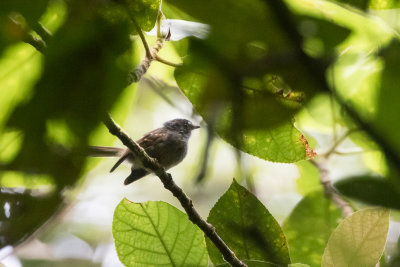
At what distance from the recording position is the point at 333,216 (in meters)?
1.69

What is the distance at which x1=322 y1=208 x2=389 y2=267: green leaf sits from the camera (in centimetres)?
129

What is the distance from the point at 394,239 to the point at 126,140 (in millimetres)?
704

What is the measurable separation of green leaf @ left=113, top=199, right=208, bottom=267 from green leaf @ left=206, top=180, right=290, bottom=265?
0.06 metres

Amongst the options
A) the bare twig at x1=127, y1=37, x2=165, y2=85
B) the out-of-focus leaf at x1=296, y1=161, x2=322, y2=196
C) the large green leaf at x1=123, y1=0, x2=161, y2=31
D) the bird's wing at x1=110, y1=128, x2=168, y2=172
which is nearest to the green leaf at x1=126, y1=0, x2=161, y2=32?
the large green leaf at x1=123, y1=0, x2=161, y2=31

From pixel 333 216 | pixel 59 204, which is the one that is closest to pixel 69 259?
pixel 333 216

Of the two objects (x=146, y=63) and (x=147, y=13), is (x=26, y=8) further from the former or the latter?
(x=146, y=63)

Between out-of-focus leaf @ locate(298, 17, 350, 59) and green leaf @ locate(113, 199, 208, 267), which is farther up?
out-of-focus leaf @ locate(298, 17, 350, 59)

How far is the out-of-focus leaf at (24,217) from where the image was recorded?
742 millimetres

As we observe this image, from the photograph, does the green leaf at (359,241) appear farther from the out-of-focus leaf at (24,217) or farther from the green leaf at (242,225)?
the out-of-focus leaf at (24,217)

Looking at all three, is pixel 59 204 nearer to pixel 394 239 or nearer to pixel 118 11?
pixel 118 11

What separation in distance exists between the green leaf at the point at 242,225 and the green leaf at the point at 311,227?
21 centimetres

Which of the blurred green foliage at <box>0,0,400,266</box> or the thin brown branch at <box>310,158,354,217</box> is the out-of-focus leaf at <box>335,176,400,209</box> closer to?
the blurred green foliage at <box>0,0,400,266</box>

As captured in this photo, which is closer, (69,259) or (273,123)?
(273,123)

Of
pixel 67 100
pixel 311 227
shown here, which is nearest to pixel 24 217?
pixel 67 100
